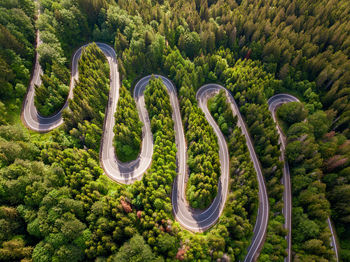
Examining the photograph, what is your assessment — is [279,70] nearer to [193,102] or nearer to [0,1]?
[193,102]

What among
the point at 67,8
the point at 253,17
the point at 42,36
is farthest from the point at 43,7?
the point at 253,17

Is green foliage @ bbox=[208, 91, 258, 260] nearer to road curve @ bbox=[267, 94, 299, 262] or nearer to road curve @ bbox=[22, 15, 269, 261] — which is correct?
road curve @ bbox=[22, 15, 269, 261]

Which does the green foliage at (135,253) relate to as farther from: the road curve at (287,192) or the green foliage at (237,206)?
the road curve at (287,192)

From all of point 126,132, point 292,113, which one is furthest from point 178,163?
point 292,113

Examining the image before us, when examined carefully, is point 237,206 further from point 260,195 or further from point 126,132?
point 126,132

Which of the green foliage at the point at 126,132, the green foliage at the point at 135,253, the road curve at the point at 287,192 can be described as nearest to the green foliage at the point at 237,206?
the road curve at the point at 287,192
